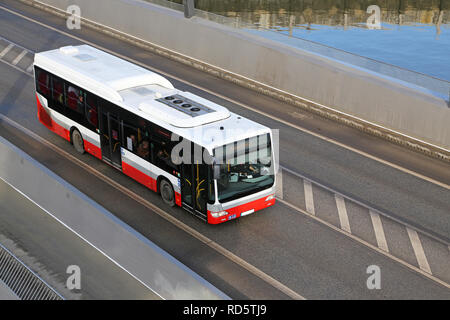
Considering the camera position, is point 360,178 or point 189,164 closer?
point 189,164

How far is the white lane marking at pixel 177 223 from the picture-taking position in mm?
13383

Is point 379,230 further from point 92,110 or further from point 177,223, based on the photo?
point 92,110

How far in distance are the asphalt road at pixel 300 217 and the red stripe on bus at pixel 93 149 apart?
Answer: 0.35 metres

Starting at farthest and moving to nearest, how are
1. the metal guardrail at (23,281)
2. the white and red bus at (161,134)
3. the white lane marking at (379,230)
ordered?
the white lane marking at (379,230), the white and red bus at (161,134), the metal guardrail at (23,281)

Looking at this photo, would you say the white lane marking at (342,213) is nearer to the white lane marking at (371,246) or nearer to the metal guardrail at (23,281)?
the white lane marking at (371,246)

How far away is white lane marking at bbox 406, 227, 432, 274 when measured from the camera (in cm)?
1412

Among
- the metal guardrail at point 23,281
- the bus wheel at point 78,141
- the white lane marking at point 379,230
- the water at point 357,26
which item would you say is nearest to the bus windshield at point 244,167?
the white lane marking at point 379,230

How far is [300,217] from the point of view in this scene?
1599cm

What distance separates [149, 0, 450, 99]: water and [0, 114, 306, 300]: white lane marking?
31.6 feet

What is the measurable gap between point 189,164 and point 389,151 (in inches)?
309

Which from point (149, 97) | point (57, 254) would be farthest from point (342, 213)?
point (57, 254)
